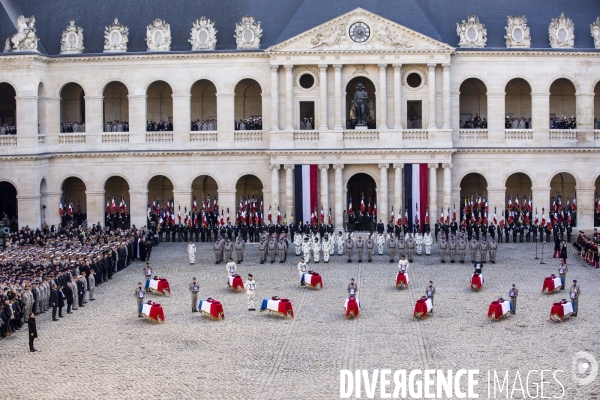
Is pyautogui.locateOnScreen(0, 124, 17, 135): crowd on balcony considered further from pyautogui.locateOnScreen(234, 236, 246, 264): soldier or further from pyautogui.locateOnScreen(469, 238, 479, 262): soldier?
pyautogui.locateOnScreen(469, 238, 479, 262): soldier

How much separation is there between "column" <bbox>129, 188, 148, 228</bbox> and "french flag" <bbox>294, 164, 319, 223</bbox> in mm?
10811

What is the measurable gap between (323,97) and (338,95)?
1016 millimetres

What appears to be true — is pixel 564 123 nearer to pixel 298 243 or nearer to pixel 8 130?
pixel 298 243

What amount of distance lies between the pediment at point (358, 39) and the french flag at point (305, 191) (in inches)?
317

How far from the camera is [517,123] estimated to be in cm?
7281

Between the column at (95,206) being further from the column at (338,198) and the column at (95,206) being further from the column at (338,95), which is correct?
the column at (338,95)

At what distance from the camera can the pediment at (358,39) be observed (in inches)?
2709

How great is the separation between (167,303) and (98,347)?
28.2ft

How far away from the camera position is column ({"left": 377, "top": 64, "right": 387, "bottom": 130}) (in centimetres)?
6975

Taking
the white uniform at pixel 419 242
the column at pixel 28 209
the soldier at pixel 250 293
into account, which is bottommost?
the soldier at pixel 250 293

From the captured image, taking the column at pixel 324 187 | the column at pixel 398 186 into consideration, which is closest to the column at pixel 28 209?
the column at pixel 324 187

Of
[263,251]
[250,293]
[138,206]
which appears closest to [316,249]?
[263,251]

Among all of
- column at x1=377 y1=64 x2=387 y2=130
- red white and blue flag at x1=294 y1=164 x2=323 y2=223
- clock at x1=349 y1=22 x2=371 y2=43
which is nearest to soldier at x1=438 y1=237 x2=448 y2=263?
red white and blue flag at x1=294 y1=164 x2=323 y2=223

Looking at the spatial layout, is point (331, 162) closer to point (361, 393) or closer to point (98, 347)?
point (98, 347)
